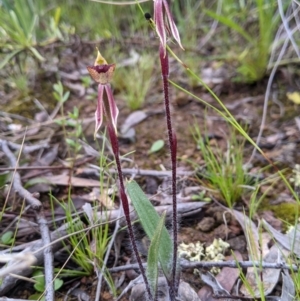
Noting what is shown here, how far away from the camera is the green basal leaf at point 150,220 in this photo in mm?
904

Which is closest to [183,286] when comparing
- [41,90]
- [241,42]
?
[41,90]

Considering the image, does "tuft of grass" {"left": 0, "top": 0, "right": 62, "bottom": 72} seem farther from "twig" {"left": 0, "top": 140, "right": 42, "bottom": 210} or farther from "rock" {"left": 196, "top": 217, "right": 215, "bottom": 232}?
"rock" {"left": 196, "top": 217, "right": 215, "bottom": 232}

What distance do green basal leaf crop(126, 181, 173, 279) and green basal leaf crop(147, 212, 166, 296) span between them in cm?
5

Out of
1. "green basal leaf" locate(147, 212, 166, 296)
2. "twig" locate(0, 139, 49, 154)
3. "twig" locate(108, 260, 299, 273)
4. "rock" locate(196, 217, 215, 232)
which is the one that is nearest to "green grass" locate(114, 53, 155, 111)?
"twig" locate(0, 139, 49, 154)

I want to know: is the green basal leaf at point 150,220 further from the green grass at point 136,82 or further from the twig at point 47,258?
the green grass at point 136,82

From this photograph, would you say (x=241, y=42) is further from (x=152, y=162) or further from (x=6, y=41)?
(x=6, y=41)

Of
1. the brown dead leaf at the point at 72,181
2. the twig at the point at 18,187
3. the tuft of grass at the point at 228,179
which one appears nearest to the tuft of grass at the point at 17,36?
the twig at the point at 18,187

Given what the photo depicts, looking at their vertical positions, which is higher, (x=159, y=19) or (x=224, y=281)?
(x=159, y=19)

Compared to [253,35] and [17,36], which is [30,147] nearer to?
[17,36]

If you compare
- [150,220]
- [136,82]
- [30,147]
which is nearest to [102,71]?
[150,220]

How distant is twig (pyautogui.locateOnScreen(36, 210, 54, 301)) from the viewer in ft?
3.01

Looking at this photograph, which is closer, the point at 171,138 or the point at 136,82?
the point at 171,138

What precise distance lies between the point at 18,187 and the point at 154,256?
1.96 feet

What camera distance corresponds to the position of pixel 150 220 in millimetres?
913
